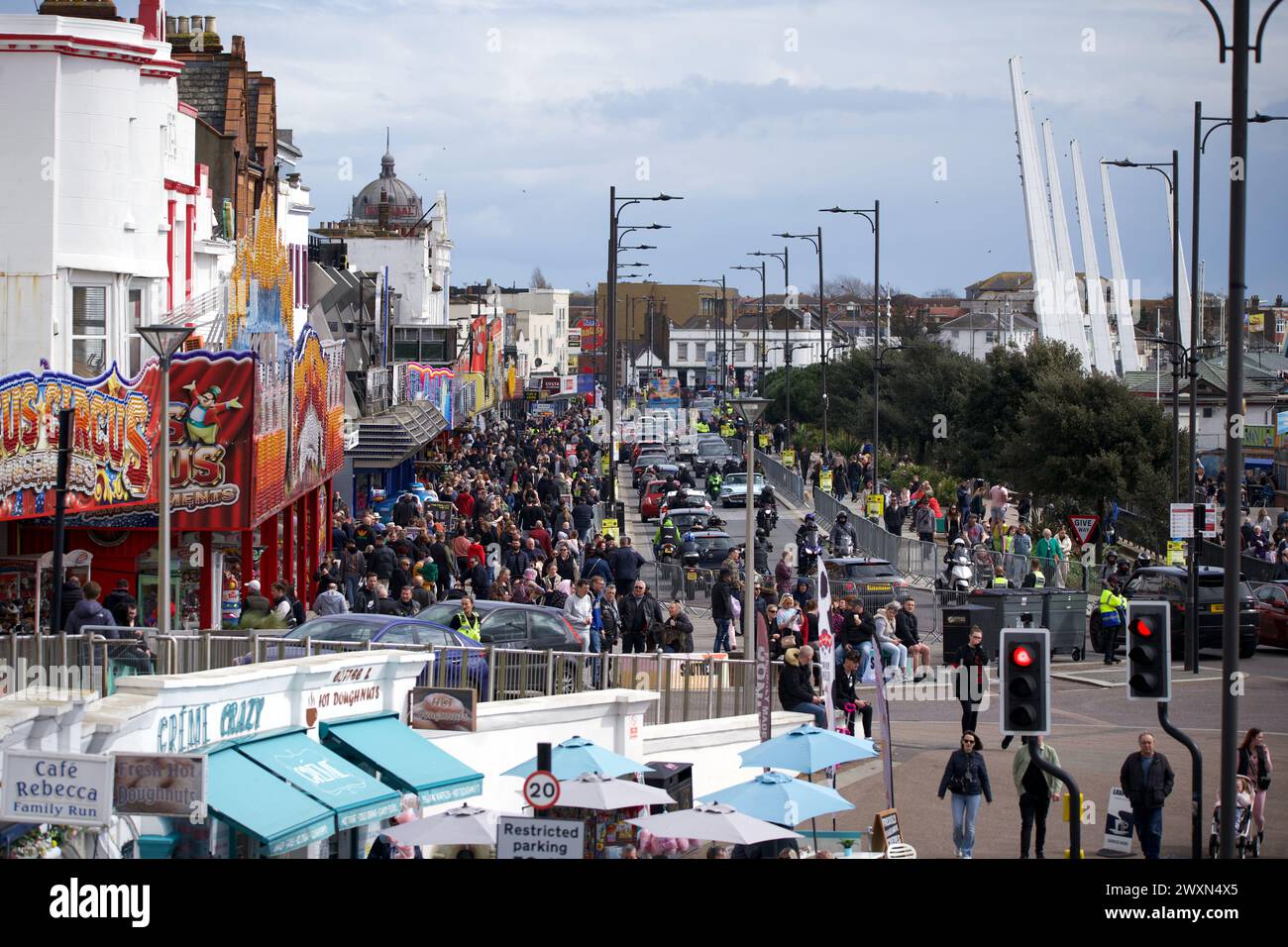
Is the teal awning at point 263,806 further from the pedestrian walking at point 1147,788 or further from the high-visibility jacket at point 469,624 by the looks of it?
Result: the high-visibility jacket at point 469,624

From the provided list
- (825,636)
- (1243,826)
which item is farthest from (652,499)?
(1243,826)

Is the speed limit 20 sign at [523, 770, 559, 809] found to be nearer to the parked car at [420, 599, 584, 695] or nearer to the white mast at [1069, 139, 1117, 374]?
the parked car at [420, 599, 584, 695]

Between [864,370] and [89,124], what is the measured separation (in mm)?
70232

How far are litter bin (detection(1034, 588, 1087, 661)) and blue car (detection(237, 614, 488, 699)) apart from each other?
42.7 feet

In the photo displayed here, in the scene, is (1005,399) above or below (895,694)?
above

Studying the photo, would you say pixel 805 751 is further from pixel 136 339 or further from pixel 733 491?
pixel 733 491

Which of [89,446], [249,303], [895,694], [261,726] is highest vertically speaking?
[249,303]

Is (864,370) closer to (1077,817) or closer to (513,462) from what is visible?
(513,462)

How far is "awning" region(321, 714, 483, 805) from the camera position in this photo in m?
15.0

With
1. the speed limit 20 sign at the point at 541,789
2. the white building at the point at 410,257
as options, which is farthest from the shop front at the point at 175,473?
the white building at the point at 410,257

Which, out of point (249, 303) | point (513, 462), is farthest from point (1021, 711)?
point (513, 462)
